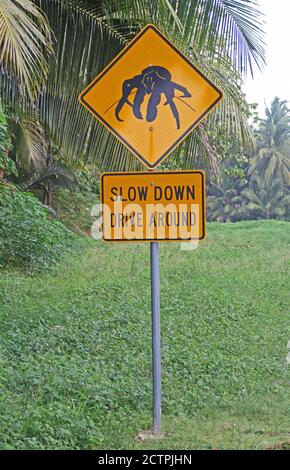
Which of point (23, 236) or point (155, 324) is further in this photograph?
point (23, 236)

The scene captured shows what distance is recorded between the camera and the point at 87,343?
778 centimetres

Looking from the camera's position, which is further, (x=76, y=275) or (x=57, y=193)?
(x=57, y=193)

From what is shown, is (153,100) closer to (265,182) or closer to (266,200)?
(265,182)

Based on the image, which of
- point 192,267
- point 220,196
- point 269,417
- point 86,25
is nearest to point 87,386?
point 269,417

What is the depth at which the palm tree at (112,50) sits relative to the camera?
6883 mm

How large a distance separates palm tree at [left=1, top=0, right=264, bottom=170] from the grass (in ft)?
6.34

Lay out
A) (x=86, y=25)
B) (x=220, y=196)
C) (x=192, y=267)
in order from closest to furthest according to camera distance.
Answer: (x=86, y=25) → (x=192, y=267) → (x=220, y=196)

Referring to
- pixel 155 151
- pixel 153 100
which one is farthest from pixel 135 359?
pixel 153 100

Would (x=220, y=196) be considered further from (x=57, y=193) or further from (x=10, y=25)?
(x=10, y=25)

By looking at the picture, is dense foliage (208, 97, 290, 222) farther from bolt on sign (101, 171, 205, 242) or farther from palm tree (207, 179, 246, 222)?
bolt on sign (101, 171, 205, 242)

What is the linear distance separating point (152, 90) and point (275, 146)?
4127 centimetres

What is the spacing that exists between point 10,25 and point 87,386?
2752 millimetres

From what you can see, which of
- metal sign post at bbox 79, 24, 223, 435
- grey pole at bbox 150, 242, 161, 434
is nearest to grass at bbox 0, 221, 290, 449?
grey pole at bbox 150, 242, 161, 434

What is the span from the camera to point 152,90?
197 inches
